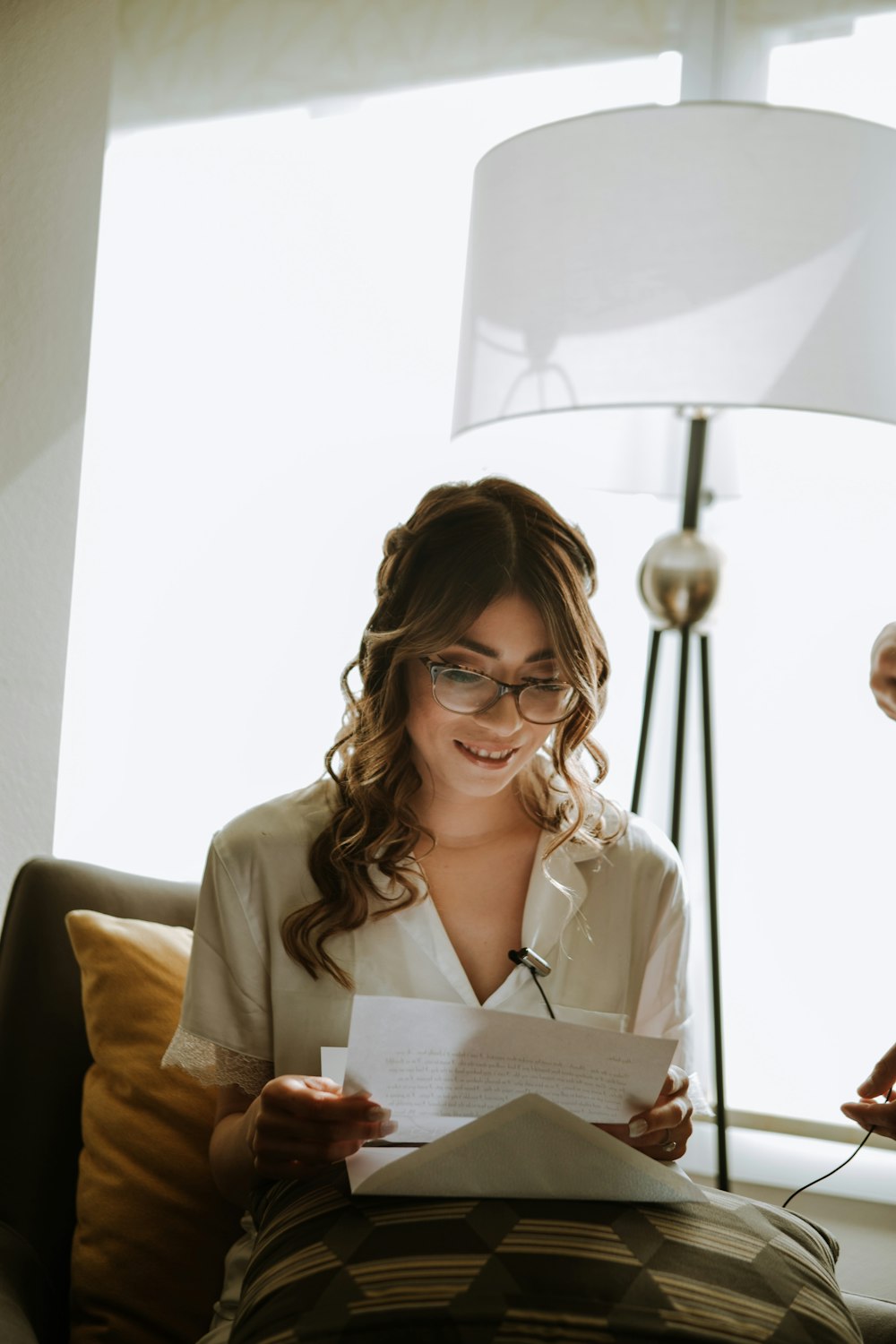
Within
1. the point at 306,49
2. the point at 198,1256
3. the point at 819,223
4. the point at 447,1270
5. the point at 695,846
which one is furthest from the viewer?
the point at 306,49

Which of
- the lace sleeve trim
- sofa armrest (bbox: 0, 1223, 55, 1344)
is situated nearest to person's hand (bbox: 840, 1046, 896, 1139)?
the lace sleeve trim

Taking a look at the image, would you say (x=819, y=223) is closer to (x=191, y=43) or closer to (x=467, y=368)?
(x=467, y=368)

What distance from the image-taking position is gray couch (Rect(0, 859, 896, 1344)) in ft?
4.64

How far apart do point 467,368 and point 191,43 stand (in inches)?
→ 62.8

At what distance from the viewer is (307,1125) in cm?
113

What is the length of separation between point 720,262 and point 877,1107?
2.91 feet

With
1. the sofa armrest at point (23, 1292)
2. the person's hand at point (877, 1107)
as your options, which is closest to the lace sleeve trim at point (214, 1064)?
the sofa armrest at point (23, 1292)

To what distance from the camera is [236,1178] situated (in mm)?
1335

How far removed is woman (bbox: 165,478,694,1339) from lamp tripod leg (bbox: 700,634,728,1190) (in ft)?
0.99

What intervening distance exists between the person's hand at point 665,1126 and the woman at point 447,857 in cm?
20

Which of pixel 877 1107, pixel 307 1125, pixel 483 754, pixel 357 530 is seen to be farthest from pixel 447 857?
pixel 357 530

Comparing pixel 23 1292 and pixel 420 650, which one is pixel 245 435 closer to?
pixel 420 650

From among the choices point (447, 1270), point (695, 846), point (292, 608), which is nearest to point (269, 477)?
point (292, 608)

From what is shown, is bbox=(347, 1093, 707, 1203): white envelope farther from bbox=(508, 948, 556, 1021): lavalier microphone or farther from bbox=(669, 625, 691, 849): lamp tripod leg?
bbox=(669, 625, 691, 849): lamp tripod leg
